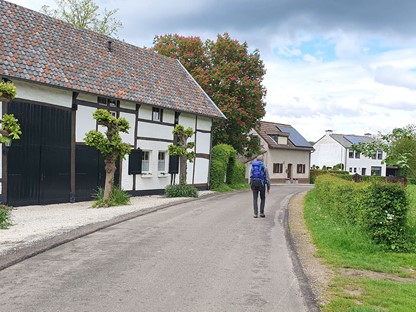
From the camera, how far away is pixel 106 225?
10.8 m

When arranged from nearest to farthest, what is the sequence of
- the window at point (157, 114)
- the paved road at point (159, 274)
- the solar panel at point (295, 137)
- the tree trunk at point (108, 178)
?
1. the paved road at point (159, 274)
2. the tree trunk at point (108, 178)
3. the window at point (157, 114)
4. the solar panel at point (295, 137)

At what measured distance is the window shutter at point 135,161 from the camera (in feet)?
64.1

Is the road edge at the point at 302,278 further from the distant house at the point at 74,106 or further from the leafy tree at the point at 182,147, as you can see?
the leafy tree at the point at 182,147

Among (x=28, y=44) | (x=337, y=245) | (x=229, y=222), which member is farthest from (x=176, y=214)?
(x=28, y=44)

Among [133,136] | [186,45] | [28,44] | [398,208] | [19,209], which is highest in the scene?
[186,45]

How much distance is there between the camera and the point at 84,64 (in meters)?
18.2

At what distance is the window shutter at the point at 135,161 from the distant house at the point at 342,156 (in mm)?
48073

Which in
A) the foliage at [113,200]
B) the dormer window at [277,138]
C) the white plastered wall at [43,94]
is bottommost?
the foliage at [113,200]

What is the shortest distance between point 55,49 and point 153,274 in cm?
1363

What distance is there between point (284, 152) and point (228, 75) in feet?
67.2

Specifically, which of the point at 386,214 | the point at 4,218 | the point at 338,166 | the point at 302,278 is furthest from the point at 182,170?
the point at 338,166

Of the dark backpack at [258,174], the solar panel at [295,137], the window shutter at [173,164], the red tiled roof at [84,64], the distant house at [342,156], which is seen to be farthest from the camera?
the distant house at [342,156]

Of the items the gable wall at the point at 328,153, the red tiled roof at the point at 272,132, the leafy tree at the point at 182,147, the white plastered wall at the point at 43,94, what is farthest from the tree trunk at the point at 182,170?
the gable wall at the point at 328,153

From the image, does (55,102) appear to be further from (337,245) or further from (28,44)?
(337,245)
